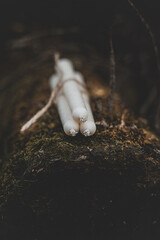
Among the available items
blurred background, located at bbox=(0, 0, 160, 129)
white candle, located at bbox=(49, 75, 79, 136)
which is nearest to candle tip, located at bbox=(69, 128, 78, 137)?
white candle, located at bbox=(49, 75, 79, 136)

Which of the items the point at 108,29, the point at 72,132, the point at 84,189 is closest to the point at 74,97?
the point at 72,132

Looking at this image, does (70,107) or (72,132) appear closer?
(72,132)

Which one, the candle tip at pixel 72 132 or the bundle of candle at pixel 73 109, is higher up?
the bundle of candle at pixel 73 109

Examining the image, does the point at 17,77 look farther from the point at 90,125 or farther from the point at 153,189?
the point at 153,189

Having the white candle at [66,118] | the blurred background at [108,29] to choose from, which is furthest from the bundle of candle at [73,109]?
the blurred background at [108,29]

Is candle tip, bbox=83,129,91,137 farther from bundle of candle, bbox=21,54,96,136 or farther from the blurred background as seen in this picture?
the blurred background

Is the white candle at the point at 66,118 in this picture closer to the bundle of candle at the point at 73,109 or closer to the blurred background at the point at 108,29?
the bundle of candle at the point at 73,109

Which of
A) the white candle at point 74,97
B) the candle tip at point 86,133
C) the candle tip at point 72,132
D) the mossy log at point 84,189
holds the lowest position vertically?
the mossy log at point 84,189

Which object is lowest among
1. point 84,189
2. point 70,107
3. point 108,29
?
point 84,189

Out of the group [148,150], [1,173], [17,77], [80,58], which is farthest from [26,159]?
[80,58]

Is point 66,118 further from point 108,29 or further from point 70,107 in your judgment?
→ point 108,29
